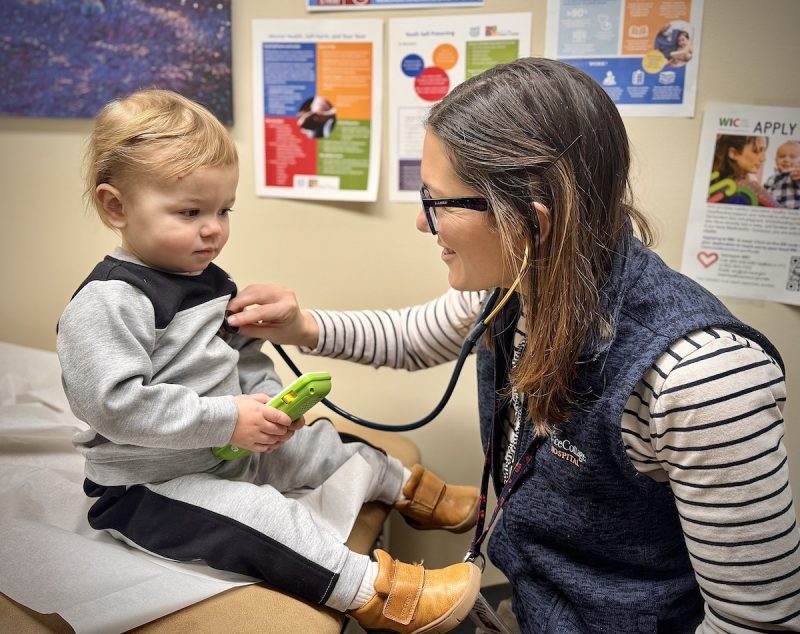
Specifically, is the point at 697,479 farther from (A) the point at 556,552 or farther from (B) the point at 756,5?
(B) the point at 756,5

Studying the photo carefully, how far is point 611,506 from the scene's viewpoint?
943 mm

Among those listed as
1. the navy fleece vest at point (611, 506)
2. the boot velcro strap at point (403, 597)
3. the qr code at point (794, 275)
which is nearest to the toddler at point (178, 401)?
the boot velcro strap at point (403, 597)

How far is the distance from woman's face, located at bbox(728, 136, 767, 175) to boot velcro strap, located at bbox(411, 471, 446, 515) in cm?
80

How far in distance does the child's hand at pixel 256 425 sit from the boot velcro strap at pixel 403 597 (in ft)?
0.85

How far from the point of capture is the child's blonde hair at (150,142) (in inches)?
37.4

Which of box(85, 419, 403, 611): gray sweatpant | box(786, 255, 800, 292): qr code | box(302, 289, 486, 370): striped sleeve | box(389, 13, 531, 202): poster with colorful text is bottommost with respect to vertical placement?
box(85, 419, 403, 611): gray sweatpant

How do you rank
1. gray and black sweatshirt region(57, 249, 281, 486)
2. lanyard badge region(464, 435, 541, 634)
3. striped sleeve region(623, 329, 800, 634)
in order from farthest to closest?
lanyard badge region(464, 435, 541, 634) → gray and black sweatshirt region(57, 249, 281, 486) → striped sleeve region(623, 329, 800, 634)

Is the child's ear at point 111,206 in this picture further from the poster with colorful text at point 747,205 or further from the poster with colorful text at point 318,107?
the poster with colorful text at point 747,205

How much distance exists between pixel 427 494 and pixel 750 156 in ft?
2.80

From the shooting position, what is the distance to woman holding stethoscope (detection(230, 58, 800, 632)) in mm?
812

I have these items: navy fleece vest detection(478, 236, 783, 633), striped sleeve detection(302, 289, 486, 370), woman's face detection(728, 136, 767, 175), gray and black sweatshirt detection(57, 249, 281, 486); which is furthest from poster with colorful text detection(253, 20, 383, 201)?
woman's face detection(728, 136, 767, 175)

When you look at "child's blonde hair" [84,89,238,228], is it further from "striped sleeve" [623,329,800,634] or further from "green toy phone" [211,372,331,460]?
"striped sleeve" [623,329,800,634]

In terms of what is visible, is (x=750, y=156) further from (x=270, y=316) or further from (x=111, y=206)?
(x=111, y=206)

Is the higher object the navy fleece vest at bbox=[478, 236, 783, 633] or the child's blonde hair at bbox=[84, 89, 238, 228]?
the child's blonde hair at bbox=[84, 89, 238, 228]
